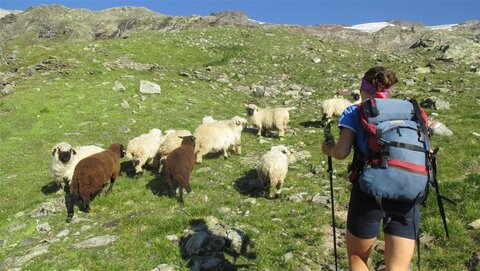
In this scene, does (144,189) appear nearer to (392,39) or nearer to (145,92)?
(145,92)

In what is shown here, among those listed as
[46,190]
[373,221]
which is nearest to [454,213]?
[373,221]

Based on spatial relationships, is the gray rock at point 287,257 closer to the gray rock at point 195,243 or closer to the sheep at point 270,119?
the gray rock at point 195,243

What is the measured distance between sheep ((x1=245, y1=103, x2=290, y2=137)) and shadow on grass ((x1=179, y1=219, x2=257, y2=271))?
1035 cm

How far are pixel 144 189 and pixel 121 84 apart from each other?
48.1 feet

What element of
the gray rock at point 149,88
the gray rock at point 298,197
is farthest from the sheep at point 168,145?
the gray rock at point 149,88

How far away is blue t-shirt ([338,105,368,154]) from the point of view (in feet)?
16.0

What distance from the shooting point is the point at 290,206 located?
1039cm

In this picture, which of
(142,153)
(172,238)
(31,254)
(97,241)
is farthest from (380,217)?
(142,153)

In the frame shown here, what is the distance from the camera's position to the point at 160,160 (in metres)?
13.8

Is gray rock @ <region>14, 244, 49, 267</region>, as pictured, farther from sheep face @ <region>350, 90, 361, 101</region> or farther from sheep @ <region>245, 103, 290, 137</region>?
sheep face @ <region>350, 90, 361, 101</region>

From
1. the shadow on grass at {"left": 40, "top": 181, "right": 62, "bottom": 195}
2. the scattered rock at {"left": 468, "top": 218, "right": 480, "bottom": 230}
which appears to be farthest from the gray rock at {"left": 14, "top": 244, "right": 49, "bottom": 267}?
the scattered rock at {"left": 468, "top": 218, "right": 480, "bottom": 230}

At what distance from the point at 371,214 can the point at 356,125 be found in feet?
3.67

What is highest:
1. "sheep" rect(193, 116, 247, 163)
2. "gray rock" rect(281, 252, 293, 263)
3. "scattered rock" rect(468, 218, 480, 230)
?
"sheep" rect(193, 116, 247, 163)

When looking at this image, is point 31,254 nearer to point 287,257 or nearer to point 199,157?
point 287,257
